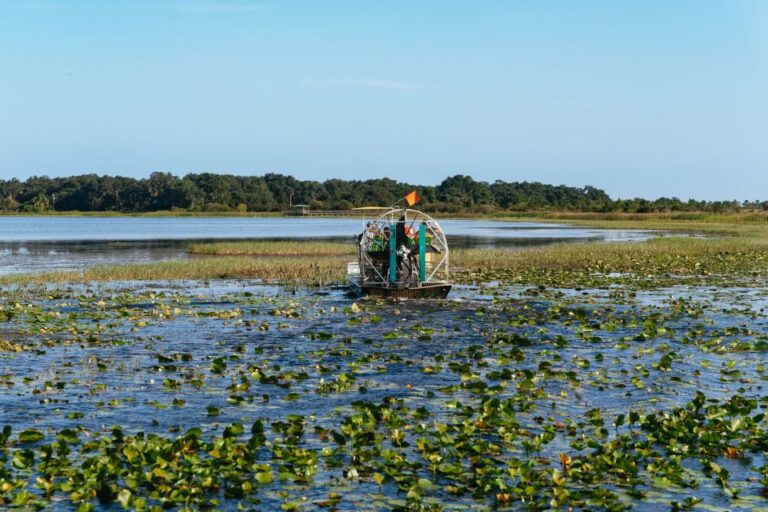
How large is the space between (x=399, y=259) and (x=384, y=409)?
46.9 feet

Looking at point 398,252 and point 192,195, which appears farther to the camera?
point 192,195

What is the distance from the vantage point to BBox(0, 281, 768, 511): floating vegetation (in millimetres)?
9609

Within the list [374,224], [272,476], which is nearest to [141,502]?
[272,476]

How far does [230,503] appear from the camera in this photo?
369 inches

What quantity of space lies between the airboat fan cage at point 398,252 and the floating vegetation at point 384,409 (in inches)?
107

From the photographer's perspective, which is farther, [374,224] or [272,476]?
[374,224]

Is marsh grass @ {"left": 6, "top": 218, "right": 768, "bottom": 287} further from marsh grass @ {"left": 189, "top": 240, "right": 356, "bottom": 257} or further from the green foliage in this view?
the green foliage

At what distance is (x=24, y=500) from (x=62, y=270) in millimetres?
28478

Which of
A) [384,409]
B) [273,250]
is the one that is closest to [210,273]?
[273,250]

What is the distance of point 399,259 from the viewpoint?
86.9 ft

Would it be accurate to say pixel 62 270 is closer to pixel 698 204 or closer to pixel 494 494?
pixel 494 494

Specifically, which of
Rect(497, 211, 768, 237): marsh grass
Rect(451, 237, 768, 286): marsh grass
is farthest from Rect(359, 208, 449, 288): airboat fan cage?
Rect(497, 211, 768, 237): marsh grass

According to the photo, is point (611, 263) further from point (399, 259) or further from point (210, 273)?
point (210, 273)

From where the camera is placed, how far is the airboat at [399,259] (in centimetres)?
2556
